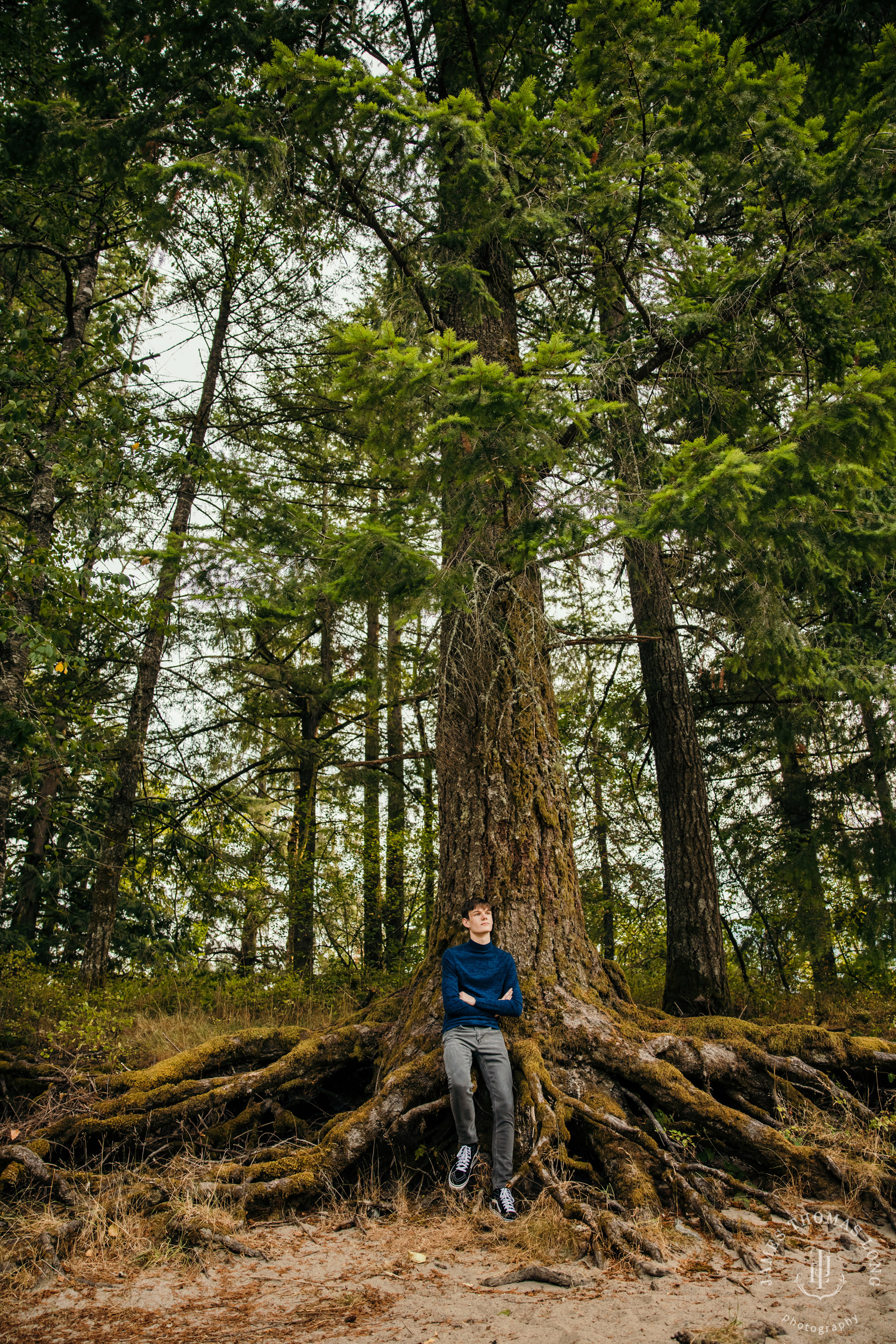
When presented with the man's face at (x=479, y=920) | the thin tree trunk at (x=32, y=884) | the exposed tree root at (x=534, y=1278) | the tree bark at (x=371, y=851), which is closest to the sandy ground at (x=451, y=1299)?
the exposed tree root at (x=534, y=1278)

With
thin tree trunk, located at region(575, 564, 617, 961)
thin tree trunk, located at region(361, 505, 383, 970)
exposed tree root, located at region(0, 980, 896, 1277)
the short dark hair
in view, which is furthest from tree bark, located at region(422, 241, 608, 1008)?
thin tree trunk, located at region(361, 505, 383, 970)

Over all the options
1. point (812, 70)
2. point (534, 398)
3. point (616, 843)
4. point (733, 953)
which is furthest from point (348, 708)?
point (812, 70)

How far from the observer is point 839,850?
9.32m

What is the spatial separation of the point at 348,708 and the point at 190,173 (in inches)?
321

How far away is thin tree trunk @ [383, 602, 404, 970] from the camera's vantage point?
38.4 feet

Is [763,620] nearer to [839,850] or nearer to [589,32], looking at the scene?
[839,850]

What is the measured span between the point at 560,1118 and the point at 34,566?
5.16 meters

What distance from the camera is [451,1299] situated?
10.2 ft

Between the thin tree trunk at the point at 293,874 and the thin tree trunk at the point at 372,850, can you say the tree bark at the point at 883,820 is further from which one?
the thin tree trunk at the point at 293,874

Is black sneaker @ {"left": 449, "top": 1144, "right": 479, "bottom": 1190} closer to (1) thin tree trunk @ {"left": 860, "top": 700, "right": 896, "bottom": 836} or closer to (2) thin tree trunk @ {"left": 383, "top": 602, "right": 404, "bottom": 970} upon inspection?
(1) thin tree trunk @ {"left": 860, "top": 700, "right": 896, "bottom": 836}

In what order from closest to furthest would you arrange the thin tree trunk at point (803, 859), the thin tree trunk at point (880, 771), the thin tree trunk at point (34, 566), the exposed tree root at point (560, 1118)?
1. the exposed tree root at point (560, 1118)
2. the thin tree trunk at point (34, 566)
3. the thin tree trunk at point (880, 771)
4. the thin tree trunk at point (803, 859)

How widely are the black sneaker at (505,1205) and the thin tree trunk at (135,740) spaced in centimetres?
517

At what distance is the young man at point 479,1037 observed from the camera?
13.5 feet

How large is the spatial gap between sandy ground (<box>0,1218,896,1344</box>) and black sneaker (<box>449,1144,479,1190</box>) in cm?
37
